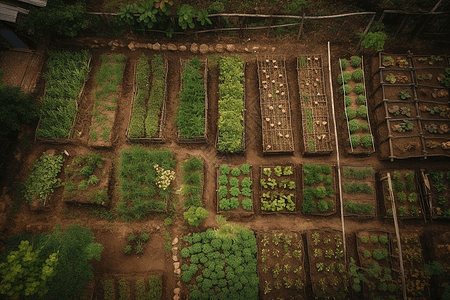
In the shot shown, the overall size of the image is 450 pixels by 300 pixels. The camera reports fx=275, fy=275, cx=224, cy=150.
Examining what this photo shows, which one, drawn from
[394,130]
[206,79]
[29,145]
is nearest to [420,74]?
[394,130]

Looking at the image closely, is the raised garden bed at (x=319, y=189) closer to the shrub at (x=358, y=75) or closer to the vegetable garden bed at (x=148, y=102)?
the shrub at (x=358, y=75)

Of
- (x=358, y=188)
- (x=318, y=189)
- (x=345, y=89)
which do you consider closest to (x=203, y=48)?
(x=345, y=89)

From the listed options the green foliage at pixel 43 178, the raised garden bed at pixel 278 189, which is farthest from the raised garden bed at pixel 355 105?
the green foliage at pixel 43 178

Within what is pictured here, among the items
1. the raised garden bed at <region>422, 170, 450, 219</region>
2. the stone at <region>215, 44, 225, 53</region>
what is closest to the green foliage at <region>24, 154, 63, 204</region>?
the stone at <region>215, 44, 225, 53</region>

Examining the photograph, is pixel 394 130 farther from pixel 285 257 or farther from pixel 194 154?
pixel 194 154

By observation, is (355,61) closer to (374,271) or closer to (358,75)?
(358,75)

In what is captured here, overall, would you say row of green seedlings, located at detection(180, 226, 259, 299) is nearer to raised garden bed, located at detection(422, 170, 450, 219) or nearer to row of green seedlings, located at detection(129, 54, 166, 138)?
row of green seedlings, located at detection(129, 54, 166, 138)
